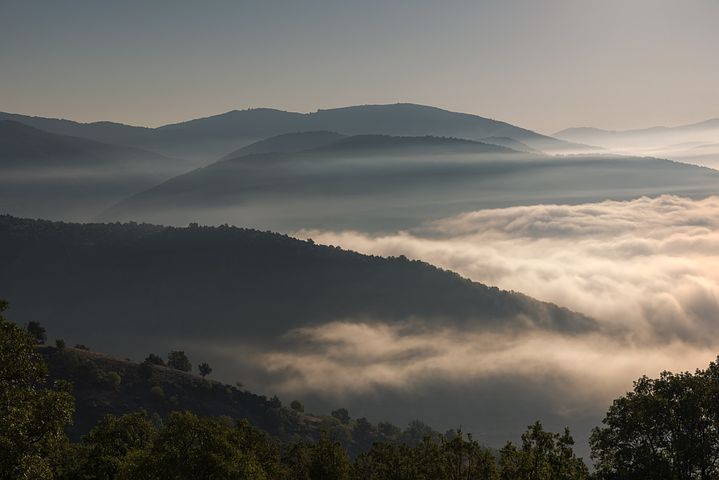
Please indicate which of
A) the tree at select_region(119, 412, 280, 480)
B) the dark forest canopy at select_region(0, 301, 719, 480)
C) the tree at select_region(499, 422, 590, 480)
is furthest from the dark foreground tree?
the tree at select_region(119, 412, 280, 480)

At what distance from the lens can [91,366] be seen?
16562 centimetres

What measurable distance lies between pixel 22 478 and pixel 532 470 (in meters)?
25.7

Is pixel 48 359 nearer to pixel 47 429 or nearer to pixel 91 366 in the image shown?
pixel 91 366

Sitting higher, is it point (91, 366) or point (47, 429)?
point (47, 429)

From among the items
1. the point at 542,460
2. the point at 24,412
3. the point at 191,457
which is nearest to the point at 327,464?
the point at 191,457

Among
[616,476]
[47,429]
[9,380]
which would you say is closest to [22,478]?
[47,429]

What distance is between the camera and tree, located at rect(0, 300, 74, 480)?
31656 millimetres

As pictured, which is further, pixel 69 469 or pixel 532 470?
pixel 69 469

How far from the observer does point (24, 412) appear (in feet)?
104

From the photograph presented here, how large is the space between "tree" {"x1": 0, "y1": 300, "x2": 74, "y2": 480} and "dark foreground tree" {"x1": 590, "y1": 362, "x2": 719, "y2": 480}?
3681 cm

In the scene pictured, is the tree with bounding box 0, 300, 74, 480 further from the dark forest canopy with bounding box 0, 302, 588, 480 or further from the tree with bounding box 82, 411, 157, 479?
the tree with bounding box 82, 411, 157, 479

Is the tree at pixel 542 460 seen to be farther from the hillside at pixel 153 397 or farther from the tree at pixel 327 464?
the hillside at pixel 153 397

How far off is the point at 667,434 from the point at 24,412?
41714 mm

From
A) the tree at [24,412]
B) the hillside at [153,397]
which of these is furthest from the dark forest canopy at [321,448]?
the hillside at [153,397]
